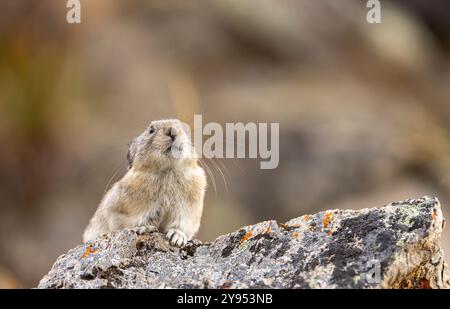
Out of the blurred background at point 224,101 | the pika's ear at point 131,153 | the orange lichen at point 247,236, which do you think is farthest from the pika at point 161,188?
the blurred background at point 224,101

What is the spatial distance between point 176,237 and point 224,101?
1308 cm

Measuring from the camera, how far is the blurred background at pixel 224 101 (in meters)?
18.3

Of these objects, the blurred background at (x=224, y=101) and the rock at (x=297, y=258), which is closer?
the rock at (x=297, y=258)

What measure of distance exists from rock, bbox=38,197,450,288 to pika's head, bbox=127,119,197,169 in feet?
4.96

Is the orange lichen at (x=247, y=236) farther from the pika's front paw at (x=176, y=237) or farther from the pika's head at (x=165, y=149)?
the pika's head at (x=165, y=149)

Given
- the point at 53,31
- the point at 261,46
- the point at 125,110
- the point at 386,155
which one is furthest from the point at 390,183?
the point at 53,31

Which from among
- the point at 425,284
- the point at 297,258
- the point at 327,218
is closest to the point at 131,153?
the point at 327,218

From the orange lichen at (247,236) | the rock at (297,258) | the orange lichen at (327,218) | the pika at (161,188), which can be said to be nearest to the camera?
the rock at (297,258)

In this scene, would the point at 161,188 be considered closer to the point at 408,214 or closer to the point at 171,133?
the point at 171,133

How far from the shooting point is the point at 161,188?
28.1ft

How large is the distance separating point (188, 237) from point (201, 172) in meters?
0.99

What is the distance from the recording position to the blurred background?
59.9 ft

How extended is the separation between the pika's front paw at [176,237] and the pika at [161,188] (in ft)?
1.03

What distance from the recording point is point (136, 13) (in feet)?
72.4
